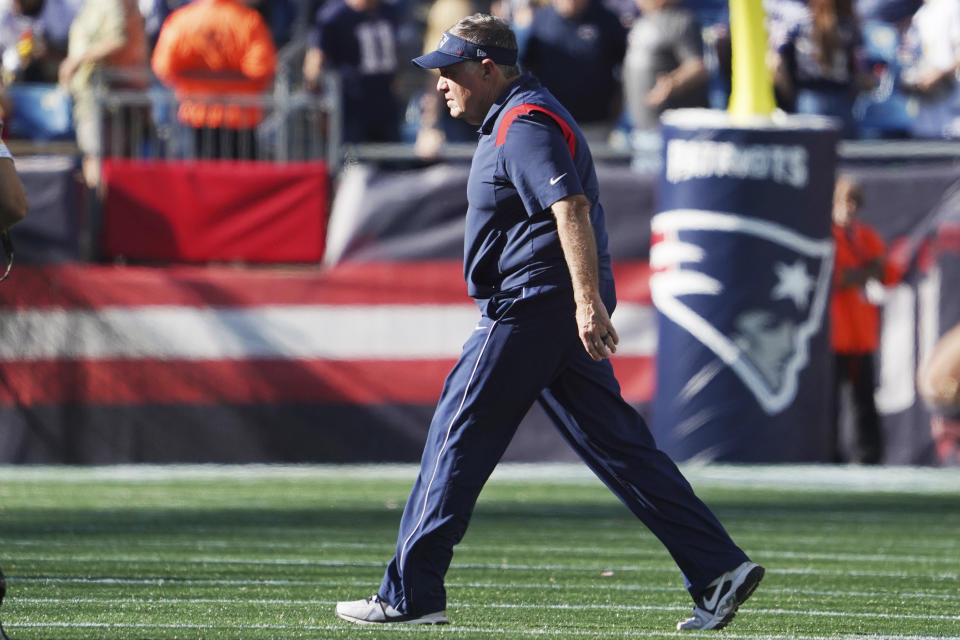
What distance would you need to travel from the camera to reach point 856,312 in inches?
476

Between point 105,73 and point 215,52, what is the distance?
0.79m

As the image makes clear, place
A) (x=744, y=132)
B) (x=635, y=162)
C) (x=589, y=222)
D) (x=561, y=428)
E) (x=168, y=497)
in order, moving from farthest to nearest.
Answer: (x=635, y=162)
(x=744, y=132)
(x=168, y=497)
(x=561, y=428)
(x=589, y=222)

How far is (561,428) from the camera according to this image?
19.9 ft

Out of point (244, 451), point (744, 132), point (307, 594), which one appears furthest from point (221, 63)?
point (307, 594)

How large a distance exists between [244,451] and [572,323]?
6570mm

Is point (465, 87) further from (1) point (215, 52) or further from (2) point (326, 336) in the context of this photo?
(1) point (215, 52)

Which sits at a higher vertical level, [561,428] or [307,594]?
[561,428]

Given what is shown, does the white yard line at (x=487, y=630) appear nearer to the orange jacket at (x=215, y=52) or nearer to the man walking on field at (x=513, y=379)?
the man walking on field at (x=513, y=379)

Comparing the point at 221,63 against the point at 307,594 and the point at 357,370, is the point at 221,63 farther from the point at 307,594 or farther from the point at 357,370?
the point at 307,594

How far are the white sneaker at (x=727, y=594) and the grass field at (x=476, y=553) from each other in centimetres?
9

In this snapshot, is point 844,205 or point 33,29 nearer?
point 844,205

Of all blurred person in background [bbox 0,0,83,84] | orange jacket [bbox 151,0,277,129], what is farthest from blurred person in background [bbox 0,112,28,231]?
blurred person in background [bbox 0,0,83,84]

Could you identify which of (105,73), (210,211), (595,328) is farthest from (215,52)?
(595,328)

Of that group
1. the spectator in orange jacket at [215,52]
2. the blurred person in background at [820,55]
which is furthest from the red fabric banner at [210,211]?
the blurred person in background at [820,55]
